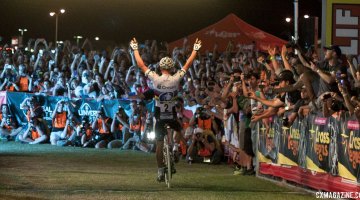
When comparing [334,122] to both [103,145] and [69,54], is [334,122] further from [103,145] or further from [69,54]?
[69,54]

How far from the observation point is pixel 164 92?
1334 centimetres

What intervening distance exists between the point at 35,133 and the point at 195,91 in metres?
6.41

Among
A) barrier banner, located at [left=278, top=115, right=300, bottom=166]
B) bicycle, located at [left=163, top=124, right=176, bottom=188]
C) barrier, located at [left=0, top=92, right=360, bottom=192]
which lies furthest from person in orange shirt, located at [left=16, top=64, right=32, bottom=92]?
barrier banner, located at [left=278, top=115, right=300, bottom=166]

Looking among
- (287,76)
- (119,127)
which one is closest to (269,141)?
(287,76)

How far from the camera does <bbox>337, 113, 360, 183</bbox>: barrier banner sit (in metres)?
11.0

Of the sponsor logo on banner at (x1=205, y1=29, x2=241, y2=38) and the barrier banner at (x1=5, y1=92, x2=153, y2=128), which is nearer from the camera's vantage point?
the barrier banner at (x1=5, y1=92, x2=153, y2=128)

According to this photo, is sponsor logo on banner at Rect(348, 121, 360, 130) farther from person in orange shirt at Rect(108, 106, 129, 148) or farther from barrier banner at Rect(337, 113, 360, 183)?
person in orange shirt at Rect(108, 106, 129, 148)

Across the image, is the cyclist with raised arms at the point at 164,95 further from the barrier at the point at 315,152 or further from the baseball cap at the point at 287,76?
the barrier at the point at 315,152

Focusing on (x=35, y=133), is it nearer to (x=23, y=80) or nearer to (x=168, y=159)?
(x=23, y=80)

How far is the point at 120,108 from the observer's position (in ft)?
75.9

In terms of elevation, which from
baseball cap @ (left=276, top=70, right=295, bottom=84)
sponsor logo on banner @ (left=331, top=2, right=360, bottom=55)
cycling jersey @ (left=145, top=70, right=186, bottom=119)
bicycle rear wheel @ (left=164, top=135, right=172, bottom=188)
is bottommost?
bicycle rear wheel @ (left=164, top=135, right=172, bottom=188)

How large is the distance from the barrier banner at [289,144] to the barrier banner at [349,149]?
1.88m

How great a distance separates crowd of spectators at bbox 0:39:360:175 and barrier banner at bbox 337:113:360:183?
27 cm

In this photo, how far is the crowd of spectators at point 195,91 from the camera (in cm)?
1321
